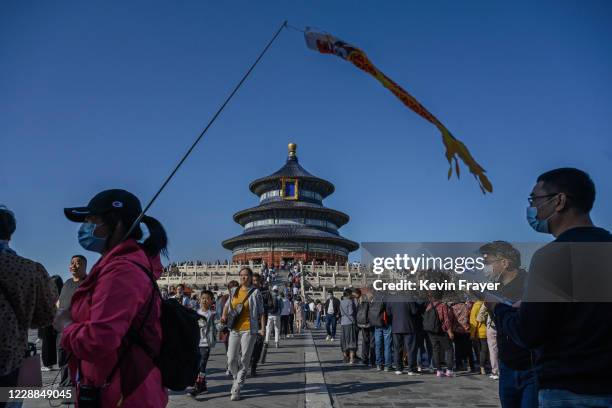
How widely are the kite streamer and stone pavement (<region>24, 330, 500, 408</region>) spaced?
3749 mm

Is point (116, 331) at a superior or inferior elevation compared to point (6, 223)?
inferior

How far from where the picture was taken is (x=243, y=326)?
738 centimetres

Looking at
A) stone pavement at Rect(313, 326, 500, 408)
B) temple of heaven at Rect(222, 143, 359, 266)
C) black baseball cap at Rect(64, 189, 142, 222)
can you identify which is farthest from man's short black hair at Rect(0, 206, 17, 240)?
temple of heaven at Rect(222, 143, 359, 266)

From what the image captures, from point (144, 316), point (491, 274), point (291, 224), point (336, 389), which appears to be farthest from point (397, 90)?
point (291, 224)

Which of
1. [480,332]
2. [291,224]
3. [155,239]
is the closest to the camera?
[155,239]

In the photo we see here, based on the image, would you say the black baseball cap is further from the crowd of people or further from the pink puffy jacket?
the pink puffy jacket

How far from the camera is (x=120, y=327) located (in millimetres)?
2283

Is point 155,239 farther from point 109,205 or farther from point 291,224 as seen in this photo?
point 291,224

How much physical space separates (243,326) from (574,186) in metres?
5.70

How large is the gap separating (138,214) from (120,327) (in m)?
0.79

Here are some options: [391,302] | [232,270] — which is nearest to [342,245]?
[232,270]

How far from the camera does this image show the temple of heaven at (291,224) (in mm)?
51844

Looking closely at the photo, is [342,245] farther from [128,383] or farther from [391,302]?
[128,383]

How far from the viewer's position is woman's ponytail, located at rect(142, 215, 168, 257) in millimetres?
2803
